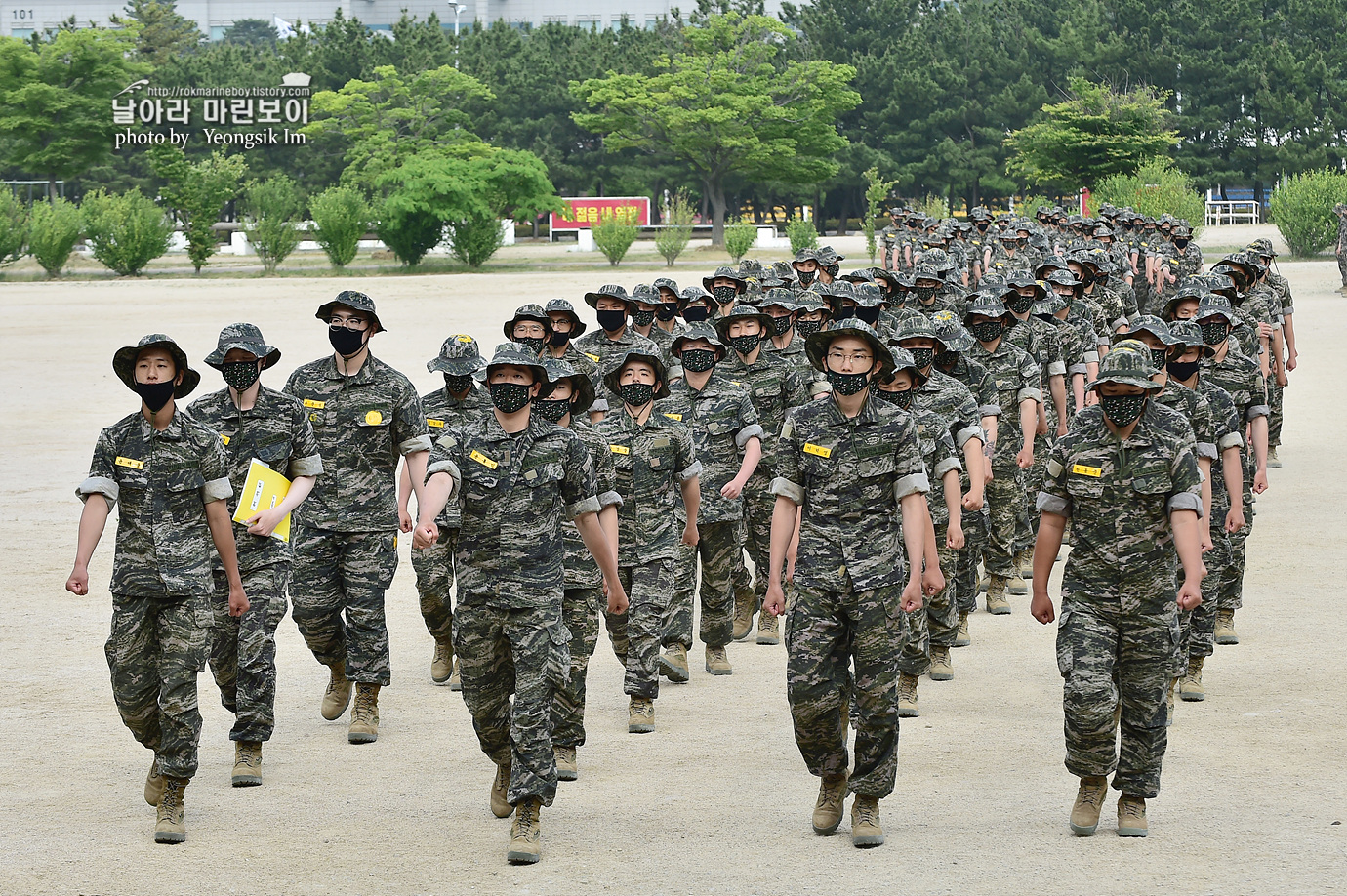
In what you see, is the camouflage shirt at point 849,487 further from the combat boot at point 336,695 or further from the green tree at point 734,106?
the green tree at point 734,106

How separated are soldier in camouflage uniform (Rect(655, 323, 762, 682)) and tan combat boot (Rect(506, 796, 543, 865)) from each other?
3.37 m

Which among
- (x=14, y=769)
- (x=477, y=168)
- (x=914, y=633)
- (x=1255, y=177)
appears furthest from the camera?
(x=1255, y=177)

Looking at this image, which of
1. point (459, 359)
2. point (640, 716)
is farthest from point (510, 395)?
point (459, 359)

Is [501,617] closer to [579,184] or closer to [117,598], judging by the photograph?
[117,598]

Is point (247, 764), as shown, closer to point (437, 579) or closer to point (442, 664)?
point (437, 579)

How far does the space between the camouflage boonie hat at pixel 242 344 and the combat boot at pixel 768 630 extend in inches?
170

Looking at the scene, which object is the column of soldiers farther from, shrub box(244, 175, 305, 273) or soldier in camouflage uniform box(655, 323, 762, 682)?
shrub box(244, 175, 305, 273)

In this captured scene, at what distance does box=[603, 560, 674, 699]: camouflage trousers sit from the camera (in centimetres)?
936

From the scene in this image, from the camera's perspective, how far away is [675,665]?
10289 mm

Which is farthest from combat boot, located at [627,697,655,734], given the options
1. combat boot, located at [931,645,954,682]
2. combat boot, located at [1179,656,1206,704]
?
combat boot, located at [1179,656,1206,704]

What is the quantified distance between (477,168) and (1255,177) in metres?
38.1

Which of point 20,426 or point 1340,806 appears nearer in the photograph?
point 1340,806

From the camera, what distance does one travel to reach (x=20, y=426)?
22312mm

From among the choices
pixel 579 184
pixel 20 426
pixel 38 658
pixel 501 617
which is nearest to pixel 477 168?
pixel 579 184
